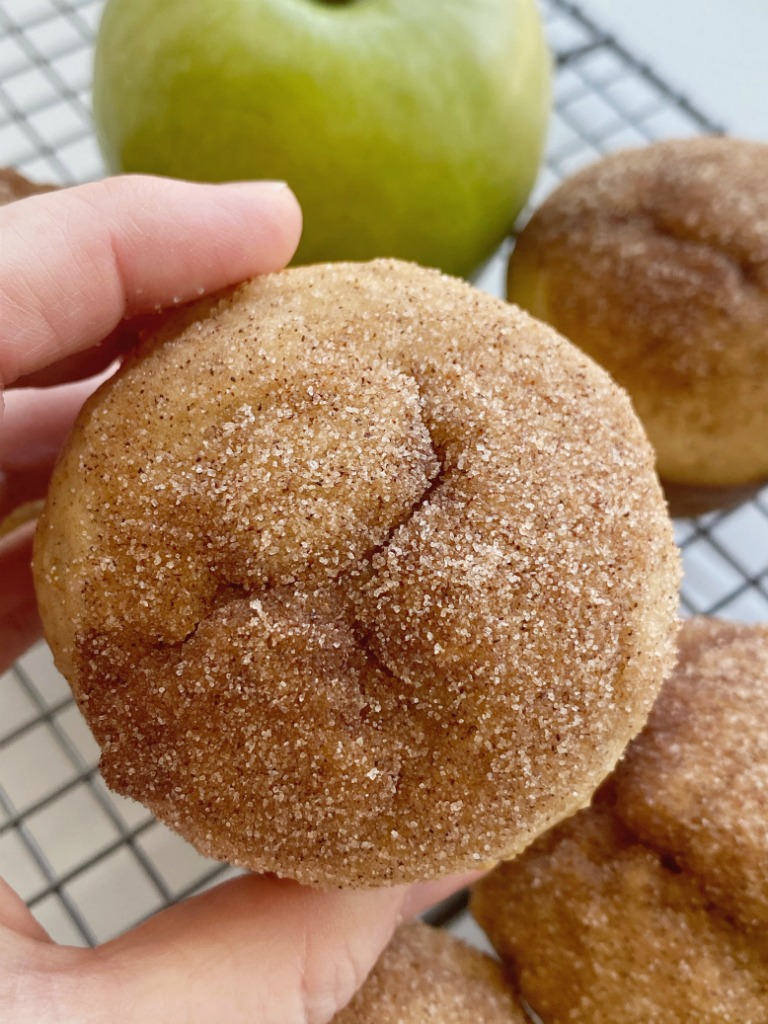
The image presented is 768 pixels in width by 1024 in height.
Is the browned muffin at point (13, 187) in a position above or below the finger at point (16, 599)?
above

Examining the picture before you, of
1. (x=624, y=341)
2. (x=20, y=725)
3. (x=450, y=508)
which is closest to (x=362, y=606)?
(x=450, y=508)

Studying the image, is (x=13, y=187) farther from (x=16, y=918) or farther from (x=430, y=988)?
(x=430, y=988)

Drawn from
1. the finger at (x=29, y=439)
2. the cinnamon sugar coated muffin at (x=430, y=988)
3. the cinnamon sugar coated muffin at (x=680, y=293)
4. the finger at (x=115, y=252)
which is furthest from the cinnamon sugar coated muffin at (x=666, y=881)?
the finger at (x=29, y=439)

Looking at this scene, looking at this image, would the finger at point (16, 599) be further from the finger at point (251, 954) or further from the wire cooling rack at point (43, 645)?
the finger at point (251, 954)

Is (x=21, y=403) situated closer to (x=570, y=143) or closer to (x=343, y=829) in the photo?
(x=343, y=829)

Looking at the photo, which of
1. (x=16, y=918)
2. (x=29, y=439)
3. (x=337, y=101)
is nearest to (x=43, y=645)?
(x=29, y=439)

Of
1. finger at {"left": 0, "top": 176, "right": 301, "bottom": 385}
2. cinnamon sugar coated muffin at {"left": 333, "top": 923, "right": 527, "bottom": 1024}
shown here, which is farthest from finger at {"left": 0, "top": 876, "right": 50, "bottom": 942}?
finger at {"left": 0, "top": 176, "right": 301, "bottom": 385}
